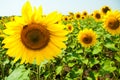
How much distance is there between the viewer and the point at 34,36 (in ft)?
7.41

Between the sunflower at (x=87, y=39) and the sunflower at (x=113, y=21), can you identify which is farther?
the sunflower at (x=87, y=39)

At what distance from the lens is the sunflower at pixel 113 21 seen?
476 cm

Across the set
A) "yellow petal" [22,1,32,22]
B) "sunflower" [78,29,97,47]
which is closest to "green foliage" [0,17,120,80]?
"sunflower" [78,29,97,47]

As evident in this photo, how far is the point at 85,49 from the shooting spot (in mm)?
6199

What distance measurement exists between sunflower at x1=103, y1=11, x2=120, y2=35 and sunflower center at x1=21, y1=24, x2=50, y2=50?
2.63 m

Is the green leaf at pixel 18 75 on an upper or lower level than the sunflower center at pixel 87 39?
upper

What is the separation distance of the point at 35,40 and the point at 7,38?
22 cm

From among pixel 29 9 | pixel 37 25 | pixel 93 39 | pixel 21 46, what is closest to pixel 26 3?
pixel 29 9

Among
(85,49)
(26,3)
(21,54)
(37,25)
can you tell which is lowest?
(85,49)

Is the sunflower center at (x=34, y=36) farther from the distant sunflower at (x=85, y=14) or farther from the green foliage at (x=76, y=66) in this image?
the distant sunflower at (x=85, y=14)

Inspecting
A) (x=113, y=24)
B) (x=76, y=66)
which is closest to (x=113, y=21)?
(x=113, y=24)

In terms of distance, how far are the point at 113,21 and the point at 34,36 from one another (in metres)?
2.74

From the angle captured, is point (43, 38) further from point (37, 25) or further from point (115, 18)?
point (115, 18)

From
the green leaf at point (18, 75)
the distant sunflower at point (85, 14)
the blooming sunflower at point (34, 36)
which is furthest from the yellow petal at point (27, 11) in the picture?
the distant sunflower at point (85, 14)
